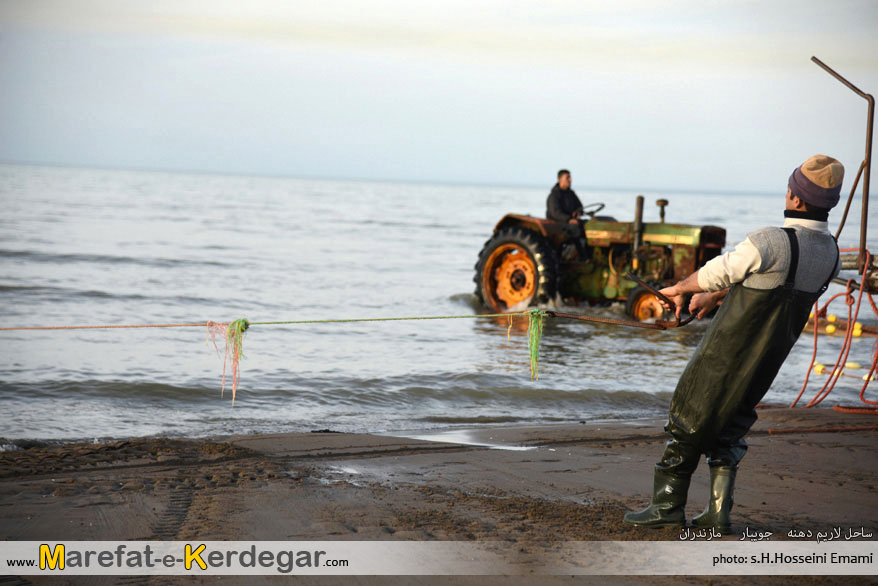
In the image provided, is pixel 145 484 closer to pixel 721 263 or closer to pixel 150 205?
pixel 721 263

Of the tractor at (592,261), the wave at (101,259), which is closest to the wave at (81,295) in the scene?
the wave at (101,259)

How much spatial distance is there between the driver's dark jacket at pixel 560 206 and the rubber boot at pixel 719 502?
339 inches

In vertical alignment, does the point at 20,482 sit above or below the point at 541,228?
below

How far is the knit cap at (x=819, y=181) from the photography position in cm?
306

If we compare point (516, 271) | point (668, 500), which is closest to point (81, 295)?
point (516, 271)

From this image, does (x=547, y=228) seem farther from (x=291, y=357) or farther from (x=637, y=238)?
(x=291, y=357)

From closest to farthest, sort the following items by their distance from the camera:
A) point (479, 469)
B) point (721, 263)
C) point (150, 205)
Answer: point (721, 263)
point (479, 469)
point (150, 205)

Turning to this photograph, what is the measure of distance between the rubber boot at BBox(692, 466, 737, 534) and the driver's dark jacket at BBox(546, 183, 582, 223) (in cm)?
860

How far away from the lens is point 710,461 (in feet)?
11.0

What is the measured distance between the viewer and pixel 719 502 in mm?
3385

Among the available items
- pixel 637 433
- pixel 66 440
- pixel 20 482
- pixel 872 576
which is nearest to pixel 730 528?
pixel 872 576

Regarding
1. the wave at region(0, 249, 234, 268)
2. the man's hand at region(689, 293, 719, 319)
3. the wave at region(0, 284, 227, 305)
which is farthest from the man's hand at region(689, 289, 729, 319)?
the wave at region(0, 249, 234, 268)

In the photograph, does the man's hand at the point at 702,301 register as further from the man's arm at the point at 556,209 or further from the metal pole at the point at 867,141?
the man's arm at the point at 556,209

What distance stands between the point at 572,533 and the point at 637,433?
236 cm
